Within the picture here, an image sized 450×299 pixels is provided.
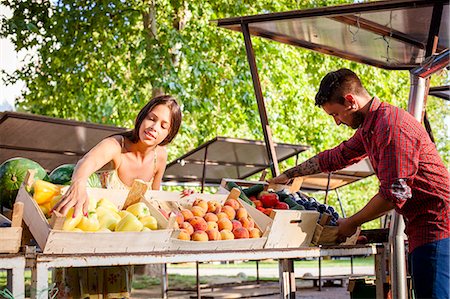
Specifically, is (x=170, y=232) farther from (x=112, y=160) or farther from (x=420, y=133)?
(x=420, y=133)

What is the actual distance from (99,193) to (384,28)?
3.95 m

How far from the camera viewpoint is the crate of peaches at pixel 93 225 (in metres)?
2.66

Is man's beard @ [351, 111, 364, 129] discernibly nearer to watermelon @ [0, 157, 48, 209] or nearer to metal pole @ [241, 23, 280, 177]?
watermelon @ [0, 157, 48, 209]

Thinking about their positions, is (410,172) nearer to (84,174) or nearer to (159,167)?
(84,174)

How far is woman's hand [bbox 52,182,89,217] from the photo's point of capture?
9.20 feet

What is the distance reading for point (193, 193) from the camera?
3.88m

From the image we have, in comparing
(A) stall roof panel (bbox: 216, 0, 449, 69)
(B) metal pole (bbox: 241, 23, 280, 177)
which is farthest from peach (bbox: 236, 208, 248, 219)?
(A) stall roof panel (bbox: 216, 0, 449, 69)

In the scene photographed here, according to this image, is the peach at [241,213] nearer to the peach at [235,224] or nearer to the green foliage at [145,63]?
the peach at [235,224]

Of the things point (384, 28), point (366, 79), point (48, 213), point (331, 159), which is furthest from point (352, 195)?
point (48, 213)

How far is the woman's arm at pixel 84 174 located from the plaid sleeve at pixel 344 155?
4.30 feet

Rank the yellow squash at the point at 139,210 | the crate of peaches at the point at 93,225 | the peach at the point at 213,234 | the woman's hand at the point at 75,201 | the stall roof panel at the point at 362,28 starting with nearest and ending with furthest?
the crate of peaches at the point at 93,225 → the woman's hand at the point at 75,201 → the yellow squash at the point at 139,210 → the peach at the point at 213,234 → the stall roof panel at the point at 362,28

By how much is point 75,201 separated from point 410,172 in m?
1.54

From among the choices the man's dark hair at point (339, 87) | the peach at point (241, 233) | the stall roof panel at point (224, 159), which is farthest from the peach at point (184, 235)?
the stall roof panel at point (224, 159)

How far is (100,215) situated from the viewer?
2.98 m
